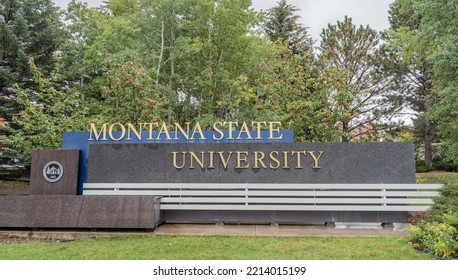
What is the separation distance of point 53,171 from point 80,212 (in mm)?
2146

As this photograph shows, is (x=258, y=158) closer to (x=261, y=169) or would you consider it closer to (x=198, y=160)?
(x=261, y=169)

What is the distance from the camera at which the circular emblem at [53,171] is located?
34.0ft

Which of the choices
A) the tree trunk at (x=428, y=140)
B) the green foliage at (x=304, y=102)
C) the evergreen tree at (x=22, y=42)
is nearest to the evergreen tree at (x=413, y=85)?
the tree trunk at (x=428, y=140)

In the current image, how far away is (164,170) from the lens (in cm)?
1048

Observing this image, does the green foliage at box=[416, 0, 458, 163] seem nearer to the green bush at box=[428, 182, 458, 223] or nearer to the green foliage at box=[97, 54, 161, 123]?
the green bush at box=[428, 182, 458, 223]

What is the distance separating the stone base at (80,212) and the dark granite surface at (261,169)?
146 centimetres

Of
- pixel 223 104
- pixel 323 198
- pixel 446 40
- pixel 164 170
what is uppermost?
pixel 446 40

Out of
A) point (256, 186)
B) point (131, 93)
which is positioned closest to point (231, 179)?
point (256, 186)

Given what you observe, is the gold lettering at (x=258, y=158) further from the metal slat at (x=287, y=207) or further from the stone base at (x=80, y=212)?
the stone base at (x=80, y=212)

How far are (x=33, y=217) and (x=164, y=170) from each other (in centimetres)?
360

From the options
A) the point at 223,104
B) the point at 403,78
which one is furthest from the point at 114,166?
the point at 403,78

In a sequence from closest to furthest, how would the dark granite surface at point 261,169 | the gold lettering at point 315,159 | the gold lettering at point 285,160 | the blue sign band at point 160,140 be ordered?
the dark granite surface at point 261,169 → the gold lettering at point 315,159 → the gold lettering at point 285,160 → the blue sign band at point 160,140

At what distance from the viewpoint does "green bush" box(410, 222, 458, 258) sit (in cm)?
640

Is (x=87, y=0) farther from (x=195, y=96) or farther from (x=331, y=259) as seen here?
(x=331, y=259)
